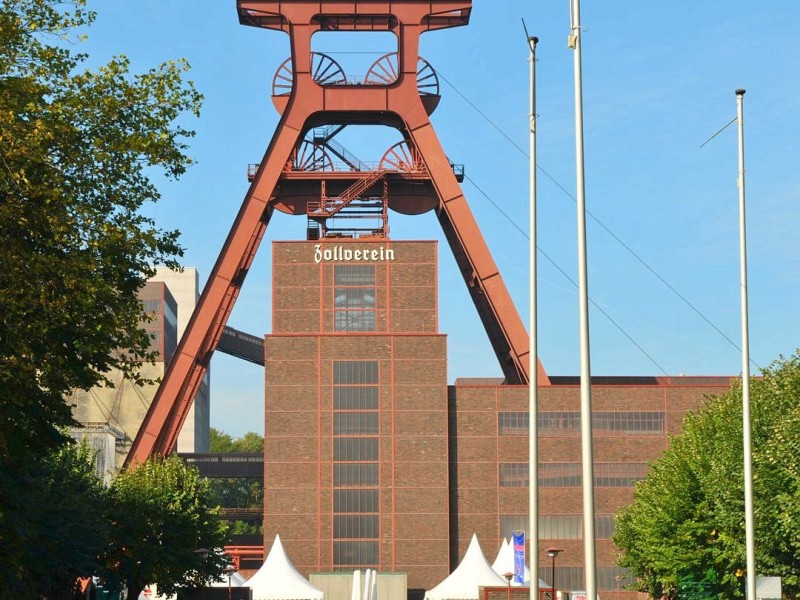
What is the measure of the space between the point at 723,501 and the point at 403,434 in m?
42.8

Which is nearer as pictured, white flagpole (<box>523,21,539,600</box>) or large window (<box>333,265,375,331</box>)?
white flagpole (<box>523,21,539,600</box>)

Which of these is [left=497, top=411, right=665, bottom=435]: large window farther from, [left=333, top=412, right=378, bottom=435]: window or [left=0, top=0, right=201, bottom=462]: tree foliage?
[left=0, top=0, right=201, bottom=462]: tree foliage

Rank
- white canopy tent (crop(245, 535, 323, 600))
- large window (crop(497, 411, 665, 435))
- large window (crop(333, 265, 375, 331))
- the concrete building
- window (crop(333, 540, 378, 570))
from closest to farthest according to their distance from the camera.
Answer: white canopy tent (crop(245, 535, 323, 600)) → window (crop(333, 540, 378, 570)) → large window (crop(497, 411, 665, 435)) → large window (crop(333, 265, 375, 331)) → the concrete building

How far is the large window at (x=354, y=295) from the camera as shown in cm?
9725

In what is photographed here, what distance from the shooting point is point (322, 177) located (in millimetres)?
97562

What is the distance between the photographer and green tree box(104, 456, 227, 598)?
2945 inches

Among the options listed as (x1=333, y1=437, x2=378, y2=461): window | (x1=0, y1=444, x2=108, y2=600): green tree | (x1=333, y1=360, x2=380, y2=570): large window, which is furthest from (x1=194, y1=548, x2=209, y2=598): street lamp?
(x1=333, y1=437, x2=378, y2=461): window

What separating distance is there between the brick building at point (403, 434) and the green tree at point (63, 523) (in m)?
22.5

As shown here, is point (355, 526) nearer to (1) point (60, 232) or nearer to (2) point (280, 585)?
(2) point (280, 585)

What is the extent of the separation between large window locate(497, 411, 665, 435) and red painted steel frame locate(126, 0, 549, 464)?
3.01 m

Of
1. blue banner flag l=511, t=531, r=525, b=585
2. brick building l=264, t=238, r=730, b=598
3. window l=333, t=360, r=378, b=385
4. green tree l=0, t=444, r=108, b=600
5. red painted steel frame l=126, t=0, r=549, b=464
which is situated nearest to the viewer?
blue banner flag l=511, t=531, r=525, b=585

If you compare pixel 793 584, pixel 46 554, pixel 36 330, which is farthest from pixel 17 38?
pixel 793 584

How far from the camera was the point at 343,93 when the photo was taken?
98.8m

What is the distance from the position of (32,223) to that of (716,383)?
272ft
